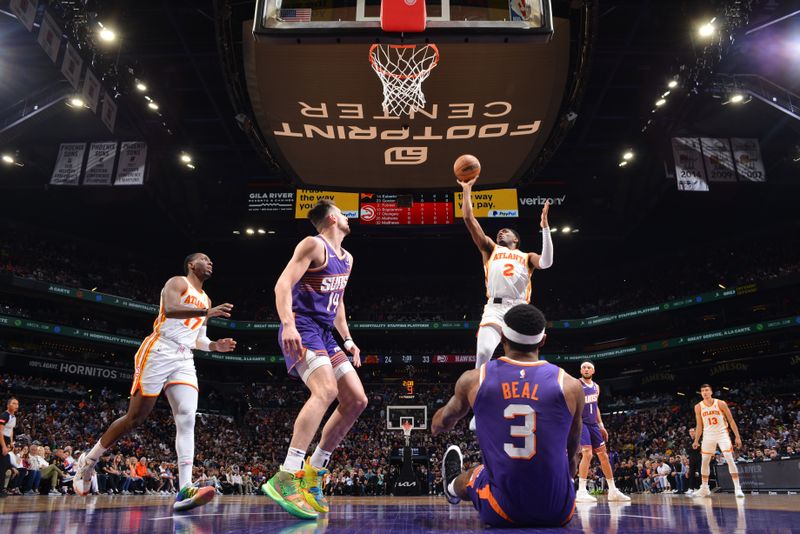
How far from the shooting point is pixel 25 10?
1295 cm

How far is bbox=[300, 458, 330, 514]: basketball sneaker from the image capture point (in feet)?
13.5

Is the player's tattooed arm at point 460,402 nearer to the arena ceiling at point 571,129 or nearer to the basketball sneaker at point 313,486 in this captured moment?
the basketball sneaker at point 313,486

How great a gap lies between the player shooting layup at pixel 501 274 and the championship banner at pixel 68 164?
777 inches

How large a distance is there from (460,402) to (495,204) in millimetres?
19095

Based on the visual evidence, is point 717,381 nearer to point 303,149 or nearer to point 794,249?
point 794,249

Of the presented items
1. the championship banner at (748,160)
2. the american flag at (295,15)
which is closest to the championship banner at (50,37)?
the american flag at (295,15)

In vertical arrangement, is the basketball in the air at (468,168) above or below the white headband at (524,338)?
above

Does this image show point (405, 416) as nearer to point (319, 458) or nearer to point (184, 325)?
point (184, 325)

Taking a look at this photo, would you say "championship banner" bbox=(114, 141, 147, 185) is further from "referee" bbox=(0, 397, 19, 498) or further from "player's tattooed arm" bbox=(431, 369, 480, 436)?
"player's tattooed arm" bbox=(431, 369, 480, 436)

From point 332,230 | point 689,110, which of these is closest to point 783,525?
point 332,230

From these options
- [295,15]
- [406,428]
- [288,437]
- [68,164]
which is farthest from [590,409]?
[288,437]

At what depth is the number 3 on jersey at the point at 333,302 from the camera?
4.74 metres

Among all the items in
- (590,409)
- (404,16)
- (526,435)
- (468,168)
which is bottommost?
(526,435)

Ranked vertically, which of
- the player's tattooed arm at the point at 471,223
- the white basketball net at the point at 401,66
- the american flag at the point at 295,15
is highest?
the white basketball net at the point at 401,66
